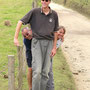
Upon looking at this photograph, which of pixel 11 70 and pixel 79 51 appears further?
pixel 79 51

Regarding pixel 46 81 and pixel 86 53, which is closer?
pixel 46 81

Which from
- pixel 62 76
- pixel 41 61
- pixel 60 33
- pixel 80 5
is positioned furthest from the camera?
pixel 80 5

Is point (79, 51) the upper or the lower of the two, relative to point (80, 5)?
upper

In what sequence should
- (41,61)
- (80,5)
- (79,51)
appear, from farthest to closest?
(80,5), (79,51), (41,61)

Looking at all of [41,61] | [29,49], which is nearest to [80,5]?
[29,49]

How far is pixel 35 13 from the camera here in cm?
469

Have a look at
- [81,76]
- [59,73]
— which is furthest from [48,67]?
[81,76]

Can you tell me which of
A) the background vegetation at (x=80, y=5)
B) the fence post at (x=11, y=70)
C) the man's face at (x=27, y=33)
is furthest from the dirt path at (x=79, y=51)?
the background vegetation at (x=80, y=5)

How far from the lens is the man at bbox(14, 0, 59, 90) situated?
4652 mm

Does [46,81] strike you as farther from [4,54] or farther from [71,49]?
[71,49]

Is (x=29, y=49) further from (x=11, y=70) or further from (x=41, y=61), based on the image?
(x=11, y=70)

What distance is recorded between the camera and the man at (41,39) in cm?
465

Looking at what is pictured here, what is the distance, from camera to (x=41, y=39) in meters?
4.73

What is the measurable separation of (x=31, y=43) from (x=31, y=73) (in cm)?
58
